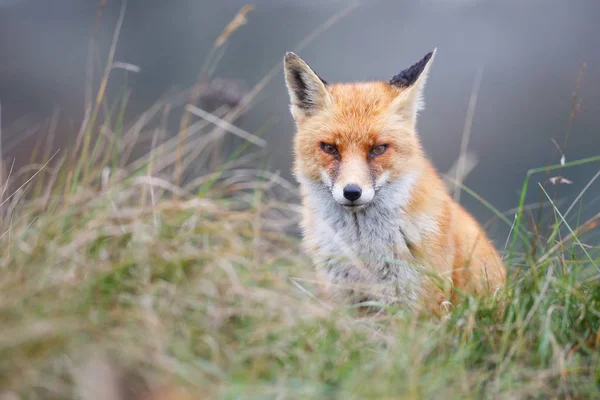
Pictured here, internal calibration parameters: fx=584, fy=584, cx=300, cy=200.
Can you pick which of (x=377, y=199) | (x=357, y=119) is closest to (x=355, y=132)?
(x=357, y=119)

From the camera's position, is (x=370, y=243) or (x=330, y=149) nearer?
(x=370, y=243)

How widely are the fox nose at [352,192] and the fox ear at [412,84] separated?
2.44ft

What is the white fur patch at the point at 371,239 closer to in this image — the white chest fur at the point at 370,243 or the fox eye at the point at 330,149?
the white chest fur at the point at 370,243

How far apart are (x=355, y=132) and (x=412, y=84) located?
19.5 inches

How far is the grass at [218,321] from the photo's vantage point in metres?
1.72

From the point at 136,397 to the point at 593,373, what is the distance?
1.51 metres

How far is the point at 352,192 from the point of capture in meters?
3.03

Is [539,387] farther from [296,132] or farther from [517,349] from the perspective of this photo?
[296,132]

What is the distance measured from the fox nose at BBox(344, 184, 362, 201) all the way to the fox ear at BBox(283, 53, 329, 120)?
2.63ft

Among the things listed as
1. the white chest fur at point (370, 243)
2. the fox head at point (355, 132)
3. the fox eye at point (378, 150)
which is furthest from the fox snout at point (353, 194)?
the fox eye at point (378, 150)

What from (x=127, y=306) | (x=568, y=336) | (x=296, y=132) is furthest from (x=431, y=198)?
(x=127, y=306)

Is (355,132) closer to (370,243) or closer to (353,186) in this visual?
(353,186)

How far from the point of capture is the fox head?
3197 millimetres

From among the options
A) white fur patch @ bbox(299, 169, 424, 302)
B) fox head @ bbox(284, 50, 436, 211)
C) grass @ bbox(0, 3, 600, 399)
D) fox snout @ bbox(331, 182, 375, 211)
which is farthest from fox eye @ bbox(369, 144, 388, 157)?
grass @ bbox(0, 3, 600, 399)
